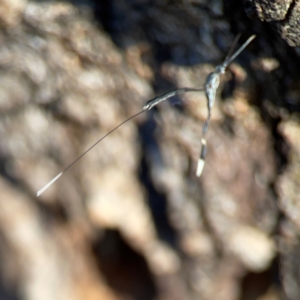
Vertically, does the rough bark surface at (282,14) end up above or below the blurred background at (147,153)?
above

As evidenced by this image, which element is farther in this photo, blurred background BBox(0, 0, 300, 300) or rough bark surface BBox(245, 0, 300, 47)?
blurred background BBox(0, 0, 300, 300)

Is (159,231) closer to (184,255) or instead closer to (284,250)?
(184,255)

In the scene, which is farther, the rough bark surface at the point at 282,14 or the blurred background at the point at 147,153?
the blurred background at the point at 147,153

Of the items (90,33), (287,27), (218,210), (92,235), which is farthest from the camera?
(92,235)

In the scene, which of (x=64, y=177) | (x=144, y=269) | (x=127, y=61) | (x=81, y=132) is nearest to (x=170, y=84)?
(x=127, y=61)

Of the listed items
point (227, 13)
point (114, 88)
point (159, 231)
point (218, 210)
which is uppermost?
point (227, 13)

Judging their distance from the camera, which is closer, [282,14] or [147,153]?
[282,14]

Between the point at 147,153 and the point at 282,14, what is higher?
the point at 282,14

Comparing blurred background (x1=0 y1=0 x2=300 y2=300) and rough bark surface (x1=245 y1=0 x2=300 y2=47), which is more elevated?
rough bark surface (x1=245 y1=0 x2=300 y2=47)
